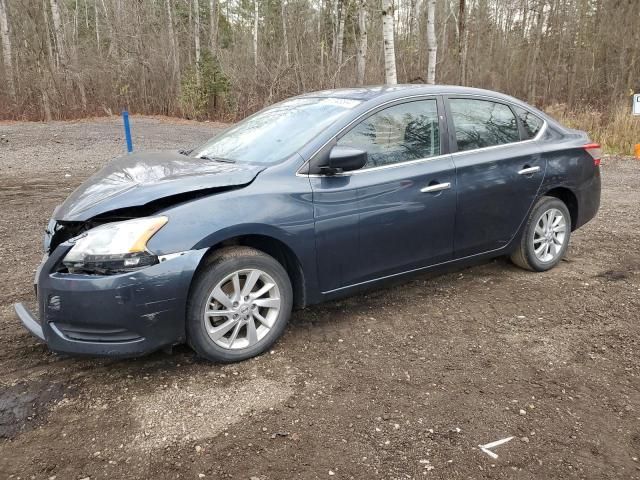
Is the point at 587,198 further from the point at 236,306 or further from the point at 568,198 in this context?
the point at 236,306

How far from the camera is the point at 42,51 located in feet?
71.6

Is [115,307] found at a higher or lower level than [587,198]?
lower

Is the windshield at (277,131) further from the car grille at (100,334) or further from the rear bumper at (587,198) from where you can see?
the rear bumper at (587,198)

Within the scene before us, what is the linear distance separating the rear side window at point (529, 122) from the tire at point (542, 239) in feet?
1.93

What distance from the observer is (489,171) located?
4410mm

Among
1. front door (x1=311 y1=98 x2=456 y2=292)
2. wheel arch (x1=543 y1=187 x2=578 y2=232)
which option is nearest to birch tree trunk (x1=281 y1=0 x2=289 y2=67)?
wheel arch (x1=543 y1=187 x2=578 y2=232)

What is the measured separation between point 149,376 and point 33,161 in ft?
33.2

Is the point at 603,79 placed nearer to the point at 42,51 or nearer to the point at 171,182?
the point at 42,51

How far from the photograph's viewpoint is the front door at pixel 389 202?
370cm

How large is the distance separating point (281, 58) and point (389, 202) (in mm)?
20579

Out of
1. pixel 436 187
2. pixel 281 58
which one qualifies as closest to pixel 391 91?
pixel 436 187

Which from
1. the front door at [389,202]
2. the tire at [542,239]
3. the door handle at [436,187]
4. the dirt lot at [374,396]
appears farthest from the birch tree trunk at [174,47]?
the door handle at [436,187]

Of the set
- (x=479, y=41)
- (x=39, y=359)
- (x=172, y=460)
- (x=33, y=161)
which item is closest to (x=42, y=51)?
(x=33, y=161)

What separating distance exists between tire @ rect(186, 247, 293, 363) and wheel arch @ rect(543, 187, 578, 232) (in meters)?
2.87
